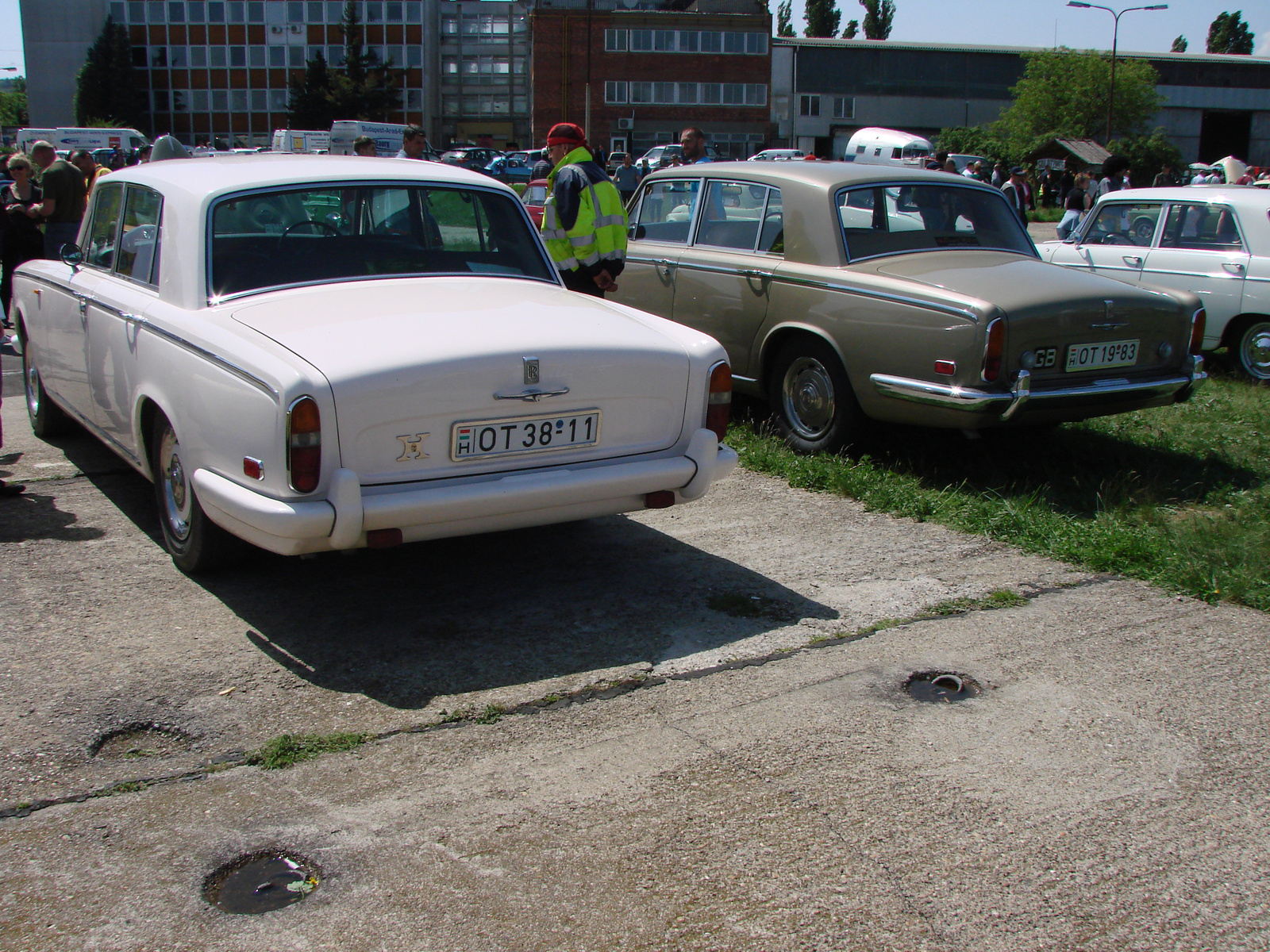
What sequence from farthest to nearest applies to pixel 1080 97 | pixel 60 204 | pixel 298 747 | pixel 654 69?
pixel 654 69, pixel 1080 97, pixel 60 204, pixel 298 747

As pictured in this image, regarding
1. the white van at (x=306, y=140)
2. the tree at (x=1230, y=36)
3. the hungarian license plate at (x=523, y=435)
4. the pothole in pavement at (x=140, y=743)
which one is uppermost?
the tree at (x=1230, y=36)

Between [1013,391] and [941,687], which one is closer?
[941,687]

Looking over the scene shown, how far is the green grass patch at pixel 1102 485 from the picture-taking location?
15.7 feet

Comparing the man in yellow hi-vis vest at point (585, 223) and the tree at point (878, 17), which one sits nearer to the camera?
the man in yellow hi-vis vest at point (585, 223)

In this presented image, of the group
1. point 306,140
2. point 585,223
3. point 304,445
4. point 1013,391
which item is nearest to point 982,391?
point 1013,391

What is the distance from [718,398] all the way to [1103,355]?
2.61 meters

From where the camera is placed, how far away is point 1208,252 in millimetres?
9398

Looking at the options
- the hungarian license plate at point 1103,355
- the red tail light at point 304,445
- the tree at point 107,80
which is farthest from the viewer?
the tree at point 107,80

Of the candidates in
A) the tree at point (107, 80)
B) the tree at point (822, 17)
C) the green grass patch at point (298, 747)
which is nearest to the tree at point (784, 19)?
the tree at point (822, 17)

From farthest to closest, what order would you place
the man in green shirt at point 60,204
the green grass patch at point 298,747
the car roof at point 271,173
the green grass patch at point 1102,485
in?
the man in green shirt at point 60,204 < the green grass patch at point 1102,485 < the car roof at point 271,173 < the green grass patch at point 298,747

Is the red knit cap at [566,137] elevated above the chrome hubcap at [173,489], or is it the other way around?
the red knit cap at [566,137]

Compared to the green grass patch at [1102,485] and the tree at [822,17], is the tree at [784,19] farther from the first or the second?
the green grass patch at [1102,485]

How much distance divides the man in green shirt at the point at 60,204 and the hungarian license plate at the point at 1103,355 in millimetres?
8975

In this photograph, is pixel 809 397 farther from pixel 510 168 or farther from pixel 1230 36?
pixel 1230 36
